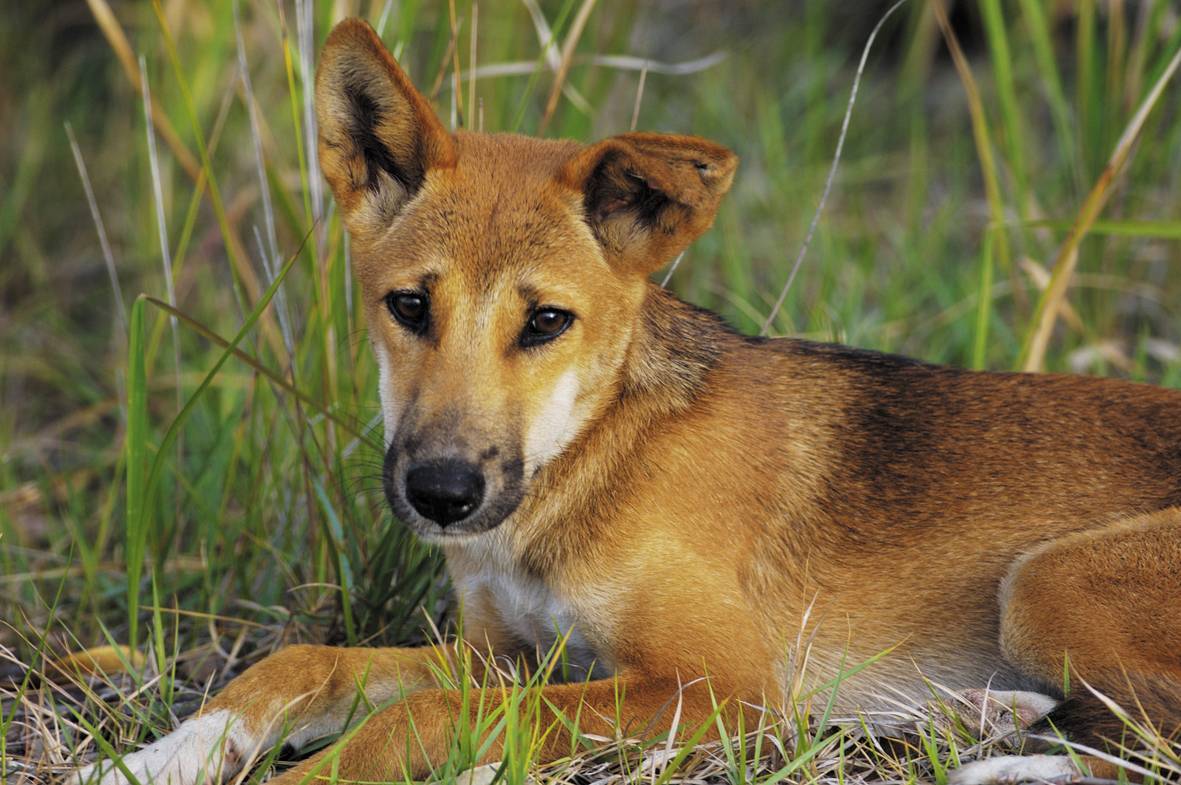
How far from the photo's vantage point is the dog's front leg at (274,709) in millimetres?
3311

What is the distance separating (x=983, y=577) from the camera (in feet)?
12.5

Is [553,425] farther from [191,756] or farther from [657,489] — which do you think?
[191,756]

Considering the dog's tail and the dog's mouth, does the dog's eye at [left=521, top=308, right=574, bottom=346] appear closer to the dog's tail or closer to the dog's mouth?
the dog's mouth

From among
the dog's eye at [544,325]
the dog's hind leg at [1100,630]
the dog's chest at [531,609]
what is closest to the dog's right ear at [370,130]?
the dog's eye at [544,325]

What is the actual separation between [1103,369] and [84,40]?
23.5 feet

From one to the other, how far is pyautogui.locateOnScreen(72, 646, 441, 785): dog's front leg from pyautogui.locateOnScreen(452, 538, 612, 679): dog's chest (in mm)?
231

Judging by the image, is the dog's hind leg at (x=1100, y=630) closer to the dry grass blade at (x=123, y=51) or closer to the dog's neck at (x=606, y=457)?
the dog's neck at (x=606, y=457)

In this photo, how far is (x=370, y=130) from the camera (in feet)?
12.6

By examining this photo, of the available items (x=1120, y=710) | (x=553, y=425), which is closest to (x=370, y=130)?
(x=553, y=425)

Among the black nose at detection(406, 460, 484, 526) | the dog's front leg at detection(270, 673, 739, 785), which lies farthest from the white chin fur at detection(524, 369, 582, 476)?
the dog's front leg at detection(270, 673, 739, 785)

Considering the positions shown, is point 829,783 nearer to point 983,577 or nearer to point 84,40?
point 983,577

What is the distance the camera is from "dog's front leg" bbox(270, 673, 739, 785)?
10.5ft

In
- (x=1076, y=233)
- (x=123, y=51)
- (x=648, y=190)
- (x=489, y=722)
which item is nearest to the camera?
(x=489, y=722)

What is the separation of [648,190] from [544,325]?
19.2 inches
